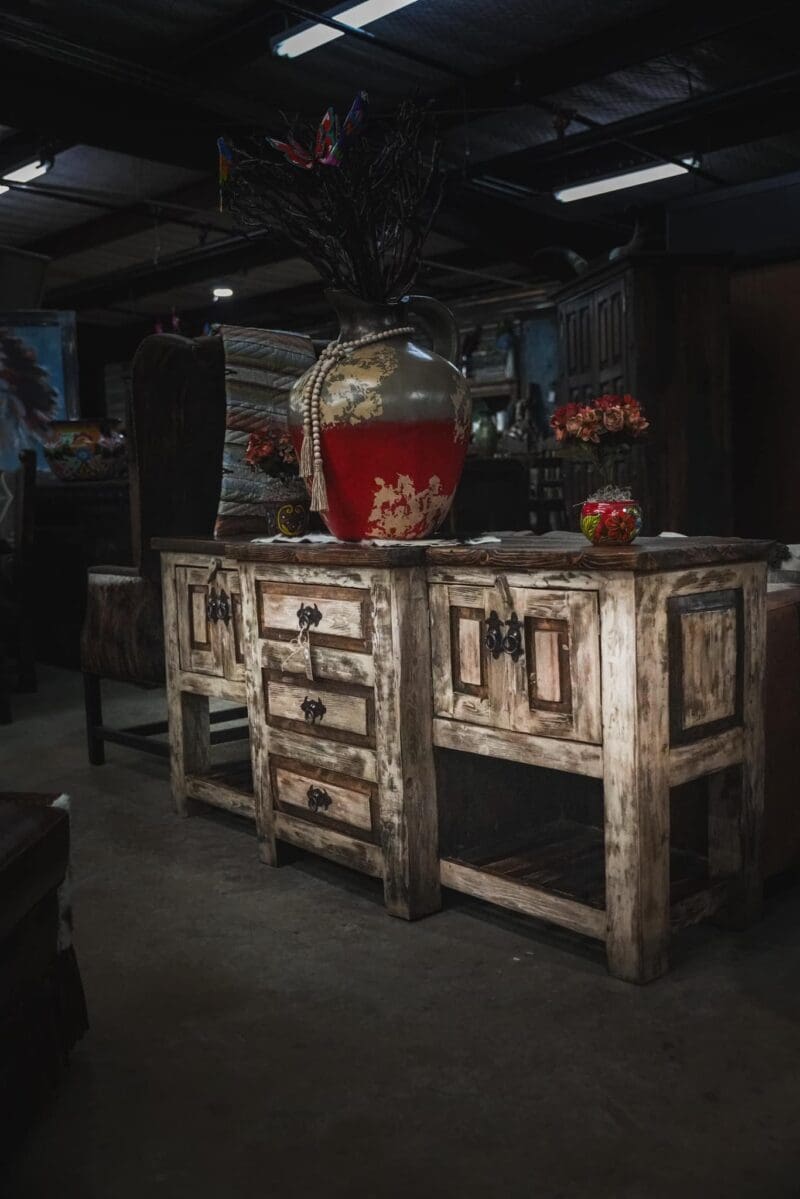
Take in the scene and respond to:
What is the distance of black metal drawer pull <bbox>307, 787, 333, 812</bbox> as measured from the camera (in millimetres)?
2422

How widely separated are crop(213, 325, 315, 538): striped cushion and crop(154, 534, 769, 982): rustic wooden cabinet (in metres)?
0.39

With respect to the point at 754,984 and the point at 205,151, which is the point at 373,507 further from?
the point at 205,151

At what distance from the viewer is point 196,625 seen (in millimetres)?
2957

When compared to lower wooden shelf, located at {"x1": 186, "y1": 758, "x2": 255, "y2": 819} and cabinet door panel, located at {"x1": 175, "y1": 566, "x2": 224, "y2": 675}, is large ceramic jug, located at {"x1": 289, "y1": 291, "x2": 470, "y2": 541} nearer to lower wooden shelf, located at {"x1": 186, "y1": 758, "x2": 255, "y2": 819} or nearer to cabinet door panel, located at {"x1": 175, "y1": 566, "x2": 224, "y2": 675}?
cabinet door panel, located at {"x1": 175, "y1": 566, "x2": 224, "y2": 675}

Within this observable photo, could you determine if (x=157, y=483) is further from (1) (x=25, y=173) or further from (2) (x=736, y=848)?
(1) (x=25, y=173)

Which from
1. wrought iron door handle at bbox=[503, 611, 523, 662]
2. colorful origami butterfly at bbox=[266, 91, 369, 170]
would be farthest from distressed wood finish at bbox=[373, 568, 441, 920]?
colorful origami butterfly at bbox=[266, 91, 369, 170]

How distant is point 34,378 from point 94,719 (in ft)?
16.3

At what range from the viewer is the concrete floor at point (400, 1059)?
1.39m

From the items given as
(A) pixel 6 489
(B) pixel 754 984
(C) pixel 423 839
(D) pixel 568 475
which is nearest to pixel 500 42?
(D) pixel 568 475

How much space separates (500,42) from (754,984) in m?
5.62

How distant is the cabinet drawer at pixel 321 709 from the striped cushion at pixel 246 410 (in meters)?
0.71

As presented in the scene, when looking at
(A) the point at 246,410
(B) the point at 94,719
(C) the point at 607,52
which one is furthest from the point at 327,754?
(C) the point at 607,52

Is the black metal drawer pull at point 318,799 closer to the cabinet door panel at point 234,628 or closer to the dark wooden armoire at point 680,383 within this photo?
the cabinet door panel at point 234,628

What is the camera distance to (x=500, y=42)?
5930 millimetres
